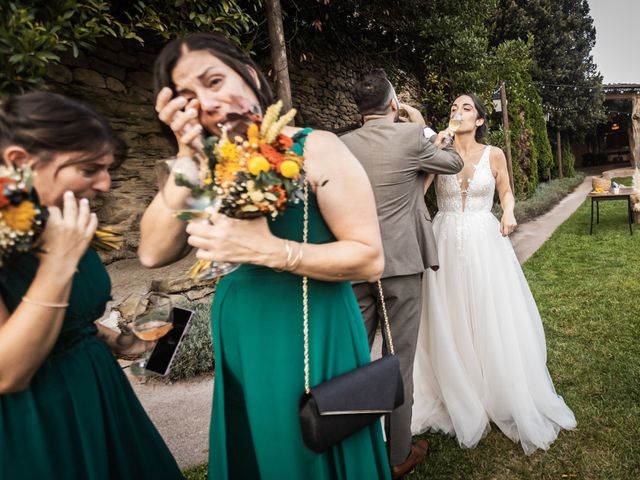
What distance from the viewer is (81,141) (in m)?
1.20

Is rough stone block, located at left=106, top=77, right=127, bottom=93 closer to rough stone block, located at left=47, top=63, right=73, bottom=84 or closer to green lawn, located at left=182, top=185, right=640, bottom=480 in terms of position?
rough stone block, located at left=47, top=63, right=73, bottom=84

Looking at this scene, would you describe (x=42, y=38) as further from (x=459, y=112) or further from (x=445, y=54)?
(x=445, y=54)

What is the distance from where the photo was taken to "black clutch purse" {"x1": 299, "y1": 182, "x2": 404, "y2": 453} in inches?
47.2

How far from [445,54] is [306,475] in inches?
333

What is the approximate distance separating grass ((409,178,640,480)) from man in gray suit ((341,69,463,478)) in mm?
441

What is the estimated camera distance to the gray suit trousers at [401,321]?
103 inches

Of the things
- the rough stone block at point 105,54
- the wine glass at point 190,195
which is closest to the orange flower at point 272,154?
the wine glass at point 190,195

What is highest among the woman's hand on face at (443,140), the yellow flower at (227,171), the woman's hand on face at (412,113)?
the woman's hand on face at (412,113)

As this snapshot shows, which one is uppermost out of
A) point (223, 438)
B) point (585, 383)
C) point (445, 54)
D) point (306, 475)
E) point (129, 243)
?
point (445, 54)

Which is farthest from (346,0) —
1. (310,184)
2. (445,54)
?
(310,184)

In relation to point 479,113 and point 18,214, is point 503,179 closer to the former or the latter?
point 479,113

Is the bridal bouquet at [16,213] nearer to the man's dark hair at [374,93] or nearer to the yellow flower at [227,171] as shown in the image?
the yellow flower at [227,171]

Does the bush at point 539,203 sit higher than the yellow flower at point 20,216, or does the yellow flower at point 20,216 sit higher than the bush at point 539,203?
the yellow flower at point 20,216

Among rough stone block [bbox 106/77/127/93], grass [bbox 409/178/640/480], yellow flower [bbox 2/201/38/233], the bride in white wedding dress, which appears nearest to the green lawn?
grass [bbox 409/178/640/480]
